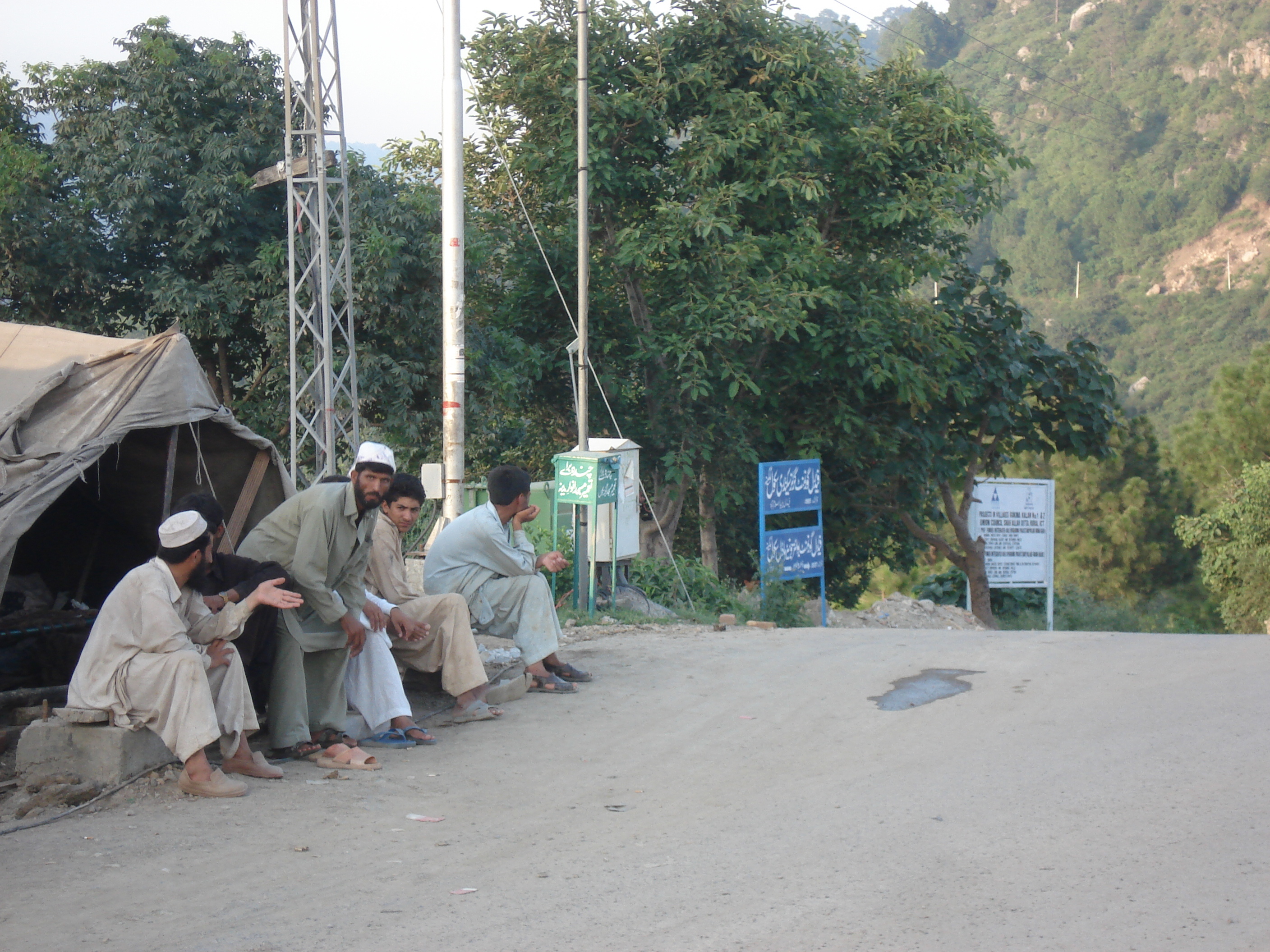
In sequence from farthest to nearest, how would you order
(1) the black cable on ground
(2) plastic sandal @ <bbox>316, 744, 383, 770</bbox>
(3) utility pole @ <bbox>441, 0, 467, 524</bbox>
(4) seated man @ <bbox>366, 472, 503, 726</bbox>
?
(3) utility pole @ <bbox>441, 0, 467, 524</bbox> → (4) seated man @ <bbox>366, 472, 503, 726</bbox> → (2) plastic sandal @ <bbox>316, 744, 383, 770</bbox> → (1) the black cable on ground

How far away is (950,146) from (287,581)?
12.8m

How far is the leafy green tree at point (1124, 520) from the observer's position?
28.8m

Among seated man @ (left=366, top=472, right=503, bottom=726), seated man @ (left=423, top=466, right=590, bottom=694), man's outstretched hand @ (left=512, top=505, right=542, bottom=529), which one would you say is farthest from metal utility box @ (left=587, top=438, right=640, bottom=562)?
seated man @ (left=366, top=472, right=503, bottom=726)

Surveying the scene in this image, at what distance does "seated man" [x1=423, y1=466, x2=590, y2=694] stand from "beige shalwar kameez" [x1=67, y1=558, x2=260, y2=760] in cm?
210

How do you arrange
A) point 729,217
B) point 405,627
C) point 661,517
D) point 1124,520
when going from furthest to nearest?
point 1124,520, point 661,517, point 729,217, point 405,627

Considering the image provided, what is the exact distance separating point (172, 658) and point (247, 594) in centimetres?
57

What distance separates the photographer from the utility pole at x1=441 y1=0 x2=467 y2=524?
10570 mm

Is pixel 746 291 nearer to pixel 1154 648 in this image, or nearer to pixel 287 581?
pixel 1154 648

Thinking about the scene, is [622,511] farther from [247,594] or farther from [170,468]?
[247,594]

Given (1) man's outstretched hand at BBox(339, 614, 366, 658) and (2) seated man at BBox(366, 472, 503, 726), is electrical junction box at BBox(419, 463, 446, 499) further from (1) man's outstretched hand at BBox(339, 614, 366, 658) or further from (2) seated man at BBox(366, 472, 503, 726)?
(1) man's outstretched hand at BBox(339, 614, 366, 658)

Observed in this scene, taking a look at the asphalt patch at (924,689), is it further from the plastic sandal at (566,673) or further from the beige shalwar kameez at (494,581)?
the beige shalwar kameez at (494,581)

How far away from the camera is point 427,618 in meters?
6.42

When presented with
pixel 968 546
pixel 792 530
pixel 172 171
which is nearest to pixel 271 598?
pixel 792 530

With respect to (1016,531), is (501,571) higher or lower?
higher
